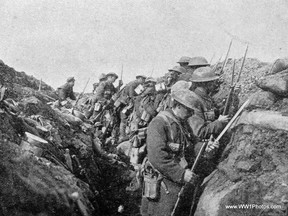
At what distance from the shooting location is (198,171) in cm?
416

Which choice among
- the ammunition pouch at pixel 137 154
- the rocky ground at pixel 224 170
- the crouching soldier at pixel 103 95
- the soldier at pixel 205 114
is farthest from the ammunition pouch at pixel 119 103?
the soldier at pixel 205 114

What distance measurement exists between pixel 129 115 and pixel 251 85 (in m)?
5.22

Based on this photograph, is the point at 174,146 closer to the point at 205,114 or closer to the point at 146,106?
the point at 205,114

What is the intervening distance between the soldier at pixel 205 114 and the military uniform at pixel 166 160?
1.83 ft

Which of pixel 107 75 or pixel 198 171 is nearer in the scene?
pixel 198 171

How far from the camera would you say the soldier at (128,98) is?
9891 mm

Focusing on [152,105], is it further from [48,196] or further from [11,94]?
[48,196]

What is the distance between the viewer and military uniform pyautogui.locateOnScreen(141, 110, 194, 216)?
3.40m

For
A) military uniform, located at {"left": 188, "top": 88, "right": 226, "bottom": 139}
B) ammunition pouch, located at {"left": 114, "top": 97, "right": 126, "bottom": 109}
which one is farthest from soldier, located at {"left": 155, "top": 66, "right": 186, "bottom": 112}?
military uniform, located at {"left": 188, "top": 88, "right": 226, "bottom": 139}

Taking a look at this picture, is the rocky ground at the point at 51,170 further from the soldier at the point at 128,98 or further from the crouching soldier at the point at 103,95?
the crouching soldier at the point at 103,95

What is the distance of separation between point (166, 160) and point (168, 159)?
0.11 feet

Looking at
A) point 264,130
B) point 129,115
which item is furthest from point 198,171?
point 129,115

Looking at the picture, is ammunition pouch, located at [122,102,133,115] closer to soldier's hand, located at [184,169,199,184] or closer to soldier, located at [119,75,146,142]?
soldier, located at [119,75,146,142]

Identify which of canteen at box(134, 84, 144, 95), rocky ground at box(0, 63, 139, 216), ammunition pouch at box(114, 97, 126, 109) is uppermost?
canteen at box(134, 84, 144, 95)
